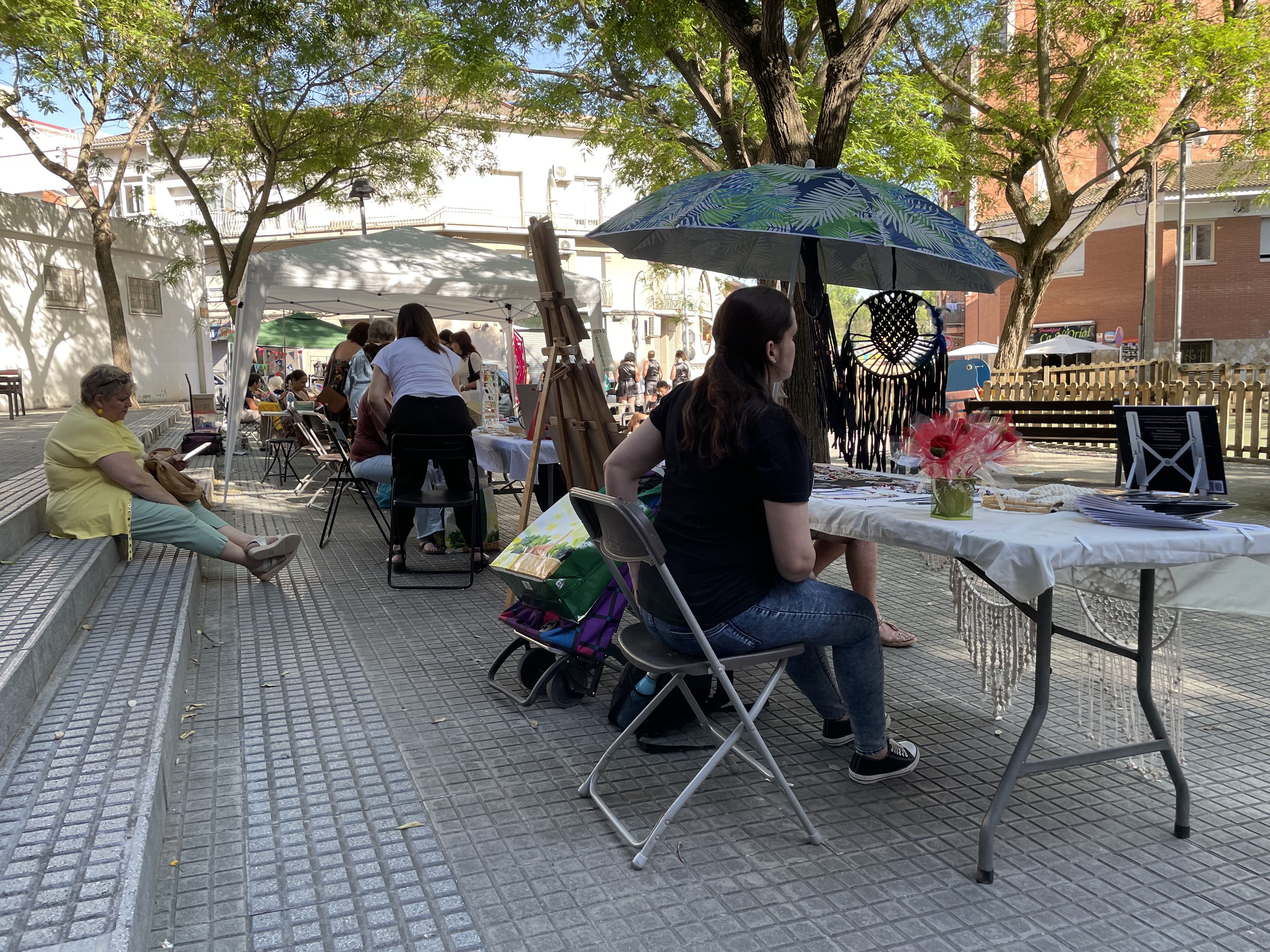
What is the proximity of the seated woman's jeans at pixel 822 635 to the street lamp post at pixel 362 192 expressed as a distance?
12707 millimetres

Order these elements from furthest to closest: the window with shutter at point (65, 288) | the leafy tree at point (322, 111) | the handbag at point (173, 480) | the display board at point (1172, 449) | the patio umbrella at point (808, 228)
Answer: the window with shutter at point (65, 288)
the leafy tree at point (322, 111)
the handbag at point (173, 480)
the patio umbrella at point (808, 228)
the display board at point (1172, 449)

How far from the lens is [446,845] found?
112 inches

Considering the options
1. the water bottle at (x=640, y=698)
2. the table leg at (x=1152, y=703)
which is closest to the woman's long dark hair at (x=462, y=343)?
the water bottle at (x=640, y=698)

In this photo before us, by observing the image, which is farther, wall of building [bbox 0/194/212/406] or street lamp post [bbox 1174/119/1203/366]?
street lamp post [bbox 1174/119/1203/366]

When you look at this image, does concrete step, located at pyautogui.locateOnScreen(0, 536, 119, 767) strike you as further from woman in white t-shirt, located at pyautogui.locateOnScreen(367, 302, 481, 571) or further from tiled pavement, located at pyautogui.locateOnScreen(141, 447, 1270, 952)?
woman in white t-shirt, located at pyautogui.locateOnScreen(367, 302, 481, 571)

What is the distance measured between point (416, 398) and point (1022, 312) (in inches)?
542

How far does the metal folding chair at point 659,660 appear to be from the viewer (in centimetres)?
264

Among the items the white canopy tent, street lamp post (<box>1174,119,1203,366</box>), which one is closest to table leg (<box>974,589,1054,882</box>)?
the white canopy tent

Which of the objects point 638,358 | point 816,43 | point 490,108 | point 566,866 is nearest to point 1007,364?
point 816,43

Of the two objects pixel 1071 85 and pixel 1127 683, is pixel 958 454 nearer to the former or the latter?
pixel 1127 683

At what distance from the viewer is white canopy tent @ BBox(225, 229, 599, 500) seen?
8.34 metres

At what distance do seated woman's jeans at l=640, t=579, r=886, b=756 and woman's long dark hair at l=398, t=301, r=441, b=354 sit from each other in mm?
3947

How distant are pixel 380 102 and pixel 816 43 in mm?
8699

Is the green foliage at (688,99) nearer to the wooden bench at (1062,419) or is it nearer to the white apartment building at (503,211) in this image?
the wooden bench at (1062,419)
